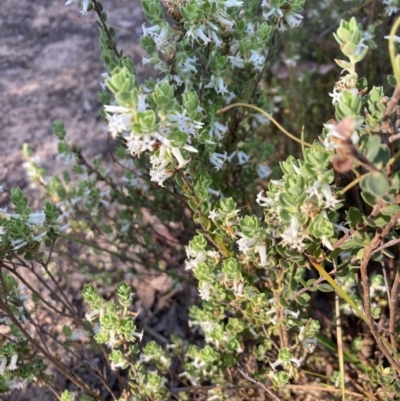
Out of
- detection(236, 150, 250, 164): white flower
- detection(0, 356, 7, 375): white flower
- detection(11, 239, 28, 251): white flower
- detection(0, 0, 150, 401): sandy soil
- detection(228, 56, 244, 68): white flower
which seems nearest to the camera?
detection(11, 239, 28, 251): white flower

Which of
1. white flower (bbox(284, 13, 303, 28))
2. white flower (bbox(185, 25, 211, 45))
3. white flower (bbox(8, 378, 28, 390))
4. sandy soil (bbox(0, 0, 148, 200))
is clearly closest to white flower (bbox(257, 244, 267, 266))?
white flower (bbox(185, 25, 211, 45))

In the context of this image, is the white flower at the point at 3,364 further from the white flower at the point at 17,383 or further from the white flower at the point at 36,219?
the white flower at the point at 36,219

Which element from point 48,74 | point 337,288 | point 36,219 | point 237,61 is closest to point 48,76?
point 48,74

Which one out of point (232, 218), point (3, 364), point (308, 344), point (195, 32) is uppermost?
point (195, 32)

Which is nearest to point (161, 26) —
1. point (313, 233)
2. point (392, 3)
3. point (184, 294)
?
point (313, 233)

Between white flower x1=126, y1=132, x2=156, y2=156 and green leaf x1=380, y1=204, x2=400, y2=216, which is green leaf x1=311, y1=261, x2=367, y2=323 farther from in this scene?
white flower x1=126, y1=132, x2=156, y2=156

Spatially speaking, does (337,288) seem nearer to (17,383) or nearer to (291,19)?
(291,19)

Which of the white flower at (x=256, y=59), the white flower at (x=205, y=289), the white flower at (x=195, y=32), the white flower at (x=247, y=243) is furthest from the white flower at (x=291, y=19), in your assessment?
the white flower at (x=205, y=289)

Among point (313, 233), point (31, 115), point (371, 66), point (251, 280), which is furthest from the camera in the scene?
point (31, 115)

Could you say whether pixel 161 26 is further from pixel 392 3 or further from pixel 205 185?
pixel 392 3

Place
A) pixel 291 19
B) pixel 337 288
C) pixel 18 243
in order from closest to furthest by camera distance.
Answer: pixel 337 288 → pixel 18 243 → pixel 291 19

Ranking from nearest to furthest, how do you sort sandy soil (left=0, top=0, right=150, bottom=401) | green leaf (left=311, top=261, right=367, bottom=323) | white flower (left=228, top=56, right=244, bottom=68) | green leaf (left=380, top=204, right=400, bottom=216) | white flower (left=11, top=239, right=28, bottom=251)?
1. green leaf (left=380, top=204, right=400, bottom=216)
2. green leaf (left=311, top=261, right=367, bottom=323)
3. white flower (left=11, top=239, right=28, bottom=251)
4. white flower (left=228, top=56, right=244, bottom=68)
5. sandy soil (left=0, top=0, right=150, bottom=401)
